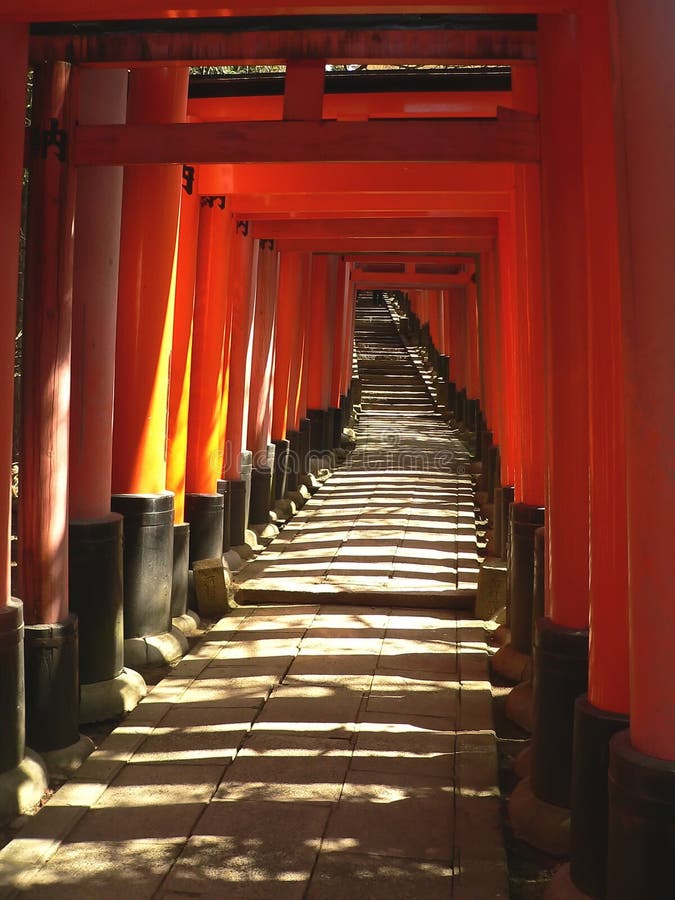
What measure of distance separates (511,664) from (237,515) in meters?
4.75

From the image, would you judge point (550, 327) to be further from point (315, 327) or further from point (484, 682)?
point (315, 327)

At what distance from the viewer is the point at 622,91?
3240mm

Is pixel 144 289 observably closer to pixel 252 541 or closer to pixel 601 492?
pixel 601 492

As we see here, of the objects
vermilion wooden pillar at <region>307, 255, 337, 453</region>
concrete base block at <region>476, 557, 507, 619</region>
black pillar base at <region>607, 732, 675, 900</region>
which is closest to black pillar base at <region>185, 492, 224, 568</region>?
concrete base block at <region>476, 557, 507, 619</region>

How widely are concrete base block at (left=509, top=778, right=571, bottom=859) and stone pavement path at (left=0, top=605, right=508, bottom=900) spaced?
0.34 feet

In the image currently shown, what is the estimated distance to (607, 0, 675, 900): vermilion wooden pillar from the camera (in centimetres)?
317

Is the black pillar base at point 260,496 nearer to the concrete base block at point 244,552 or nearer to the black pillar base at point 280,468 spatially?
the black pillar base at point 280,468

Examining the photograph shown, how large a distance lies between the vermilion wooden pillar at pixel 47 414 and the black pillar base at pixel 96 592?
24.5 inches

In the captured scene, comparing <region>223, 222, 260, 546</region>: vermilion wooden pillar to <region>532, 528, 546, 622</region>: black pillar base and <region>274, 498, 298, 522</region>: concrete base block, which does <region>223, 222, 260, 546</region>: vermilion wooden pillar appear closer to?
<region>274, 498, 298, 522</region>: concrete base block

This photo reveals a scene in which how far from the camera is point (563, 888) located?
3.74 m

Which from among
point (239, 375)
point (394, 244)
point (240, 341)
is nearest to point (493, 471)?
point (394, 244)

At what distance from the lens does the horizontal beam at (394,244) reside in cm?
1225

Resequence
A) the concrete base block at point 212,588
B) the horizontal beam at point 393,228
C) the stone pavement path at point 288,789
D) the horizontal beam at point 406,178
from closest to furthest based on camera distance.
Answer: the stone pavement path at point 288,789 < the horizontal beam at point 406,178 < the concrete base block at point 212,588 < the horizontal beam at point 393,228

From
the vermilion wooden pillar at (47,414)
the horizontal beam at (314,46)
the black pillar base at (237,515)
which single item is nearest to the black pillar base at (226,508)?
the black pillar base at (237,515)
